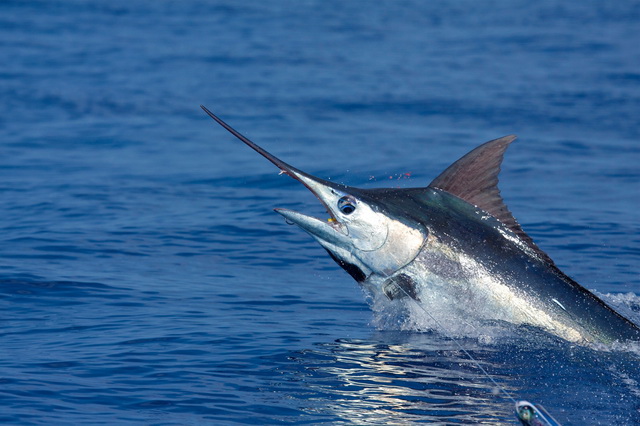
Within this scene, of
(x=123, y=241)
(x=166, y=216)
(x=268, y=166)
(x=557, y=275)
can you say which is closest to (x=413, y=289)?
(x=557, y=275)

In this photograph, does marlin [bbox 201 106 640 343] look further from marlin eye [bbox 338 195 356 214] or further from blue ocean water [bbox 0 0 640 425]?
blue ocean water [bbox 0 0 640 425]

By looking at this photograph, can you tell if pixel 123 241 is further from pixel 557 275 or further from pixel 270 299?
pixel 557 275

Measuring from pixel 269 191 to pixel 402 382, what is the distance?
7854 mm

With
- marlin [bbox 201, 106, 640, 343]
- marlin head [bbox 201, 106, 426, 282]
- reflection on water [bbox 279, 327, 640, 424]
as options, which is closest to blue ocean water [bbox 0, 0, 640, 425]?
reflection on water [bbox 279, 327, 640, 424]

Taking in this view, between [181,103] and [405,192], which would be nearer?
[405,192]

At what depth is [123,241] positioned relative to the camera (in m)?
12.0

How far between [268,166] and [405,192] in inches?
340

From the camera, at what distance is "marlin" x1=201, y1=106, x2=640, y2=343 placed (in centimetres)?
758

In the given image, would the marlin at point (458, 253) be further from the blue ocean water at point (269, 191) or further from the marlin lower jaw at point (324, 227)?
the blue ocean water at point (269, 191)

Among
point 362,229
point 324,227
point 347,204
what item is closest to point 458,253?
point 362,229

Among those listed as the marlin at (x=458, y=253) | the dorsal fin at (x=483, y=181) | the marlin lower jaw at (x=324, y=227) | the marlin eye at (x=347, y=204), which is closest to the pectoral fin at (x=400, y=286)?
the marlin at (x=458, y=253)

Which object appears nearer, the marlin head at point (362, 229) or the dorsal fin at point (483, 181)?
the marlin head at point (362, 229)

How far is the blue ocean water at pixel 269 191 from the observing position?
7.17 meters

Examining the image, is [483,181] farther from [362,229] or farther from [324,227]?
[324,227]
